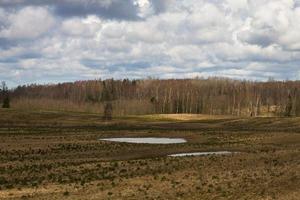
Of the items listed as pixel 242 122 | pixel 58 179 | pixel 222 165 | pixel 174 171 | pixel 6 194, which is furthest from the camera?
pixel 242 122

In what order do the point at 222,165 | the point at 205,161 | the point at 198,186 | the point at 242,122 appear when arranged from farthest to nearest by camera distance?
the point at 242,122
the point at 205,161
the point at 222,165
the point at 198,186

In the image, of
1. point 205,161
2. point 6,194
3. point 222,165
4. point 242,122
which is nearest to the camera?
point 6,194

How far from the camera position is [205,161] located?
3484 centimetres

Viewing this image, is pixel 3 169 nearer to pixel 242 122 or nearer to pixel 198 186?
pixel 198 186

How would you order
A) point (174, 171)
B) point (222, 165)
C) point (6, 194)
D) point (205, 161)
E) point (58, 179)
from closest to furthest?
1. point (6, 194)
2. point (58, 179)
3. point (174, 171)
4. point (222, 165)
5. point (205, 161)

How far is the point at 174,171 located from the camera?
97.5ft

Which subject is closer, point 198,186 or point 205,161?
point 198,186

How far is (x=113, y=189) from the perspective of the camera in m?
23.5

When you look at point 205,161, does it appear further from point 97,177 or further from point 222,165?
point 97,177

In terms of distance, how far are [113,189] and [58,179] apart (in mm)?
4318

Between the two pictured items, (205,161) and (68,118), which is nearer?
(205,161)

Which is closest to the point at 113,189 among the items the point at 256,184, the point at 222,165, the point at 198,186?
the point at 198,186

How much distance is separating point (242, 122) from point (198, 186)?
89.5m

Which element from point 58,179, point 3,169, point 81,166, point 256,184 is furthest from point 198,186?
point 3,169
